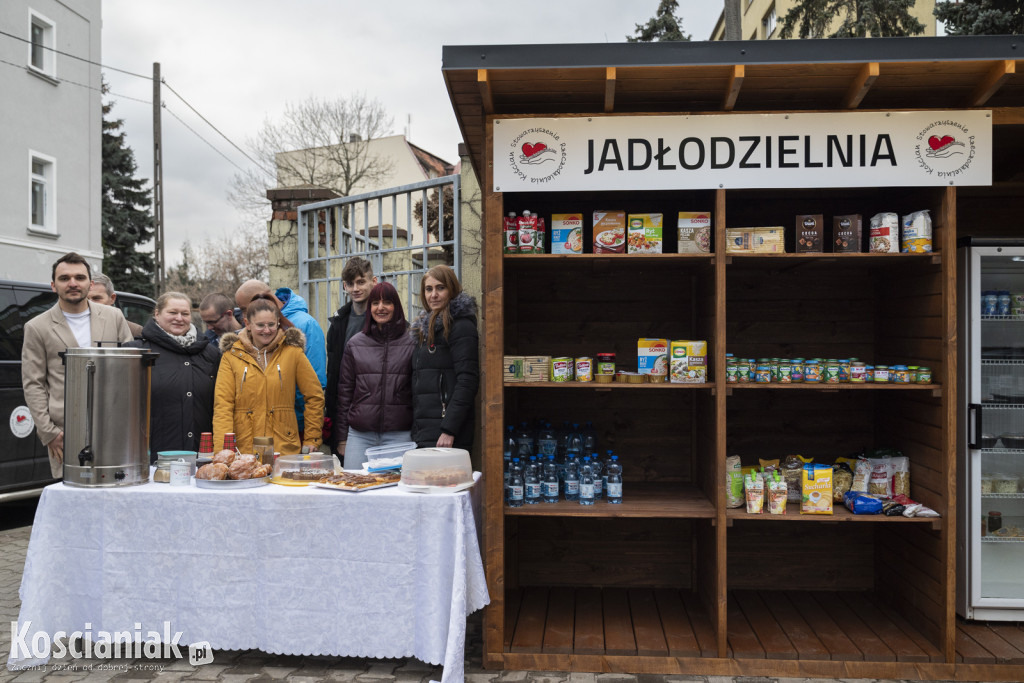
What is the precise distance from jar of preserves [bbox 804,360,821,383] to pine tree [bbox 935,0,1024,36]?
246 inches

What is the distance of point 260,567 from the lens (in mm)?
3385

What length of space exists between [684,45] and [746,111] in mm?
558

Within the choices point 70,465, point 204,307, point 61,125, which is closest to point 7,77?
point 61,125

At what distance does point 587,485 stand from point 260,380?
6.13 ft

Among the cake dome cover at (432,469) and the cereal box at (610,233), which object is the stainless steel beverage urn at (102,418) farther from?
the cereal box at (610,233)

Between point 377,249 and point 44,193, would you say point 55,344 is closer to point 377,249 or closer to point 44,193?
point 377,249

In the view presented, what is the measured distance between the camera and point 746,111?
355 centimetres

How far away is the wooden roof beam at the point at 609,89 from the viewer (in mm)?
3247

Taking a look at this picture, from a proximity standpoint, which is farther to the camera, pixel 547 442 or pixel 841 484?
pixel 547 442

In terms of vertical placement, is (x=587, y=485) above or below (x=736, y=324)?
below

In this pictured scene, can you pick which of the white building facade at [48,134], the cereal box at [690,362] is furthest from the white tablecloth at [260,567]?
the white building facade at [48,134]

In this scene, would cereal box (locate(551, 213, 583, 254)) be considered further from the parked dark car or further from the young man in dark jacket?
the parked dark car

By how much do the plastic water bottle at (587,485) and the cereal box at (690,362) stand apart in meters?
0.65

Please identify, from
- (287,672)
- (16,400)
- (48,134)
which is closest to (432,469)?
(287,672)
